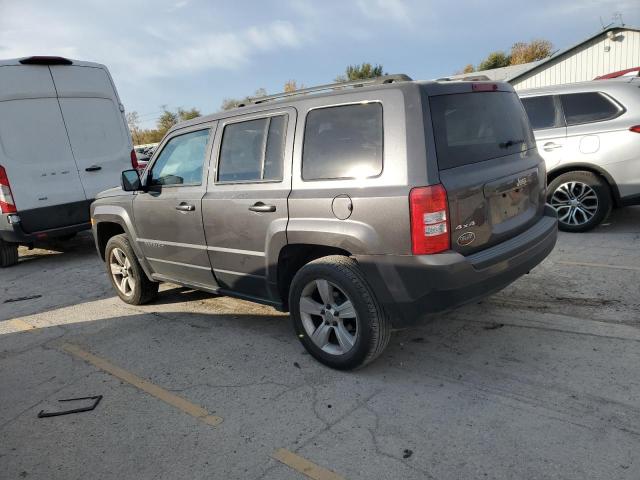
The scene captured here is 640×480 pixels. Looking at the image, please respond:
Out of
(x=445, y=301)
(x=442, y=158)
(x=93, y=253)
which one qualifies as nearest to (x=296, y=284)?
(x=445, y=301)

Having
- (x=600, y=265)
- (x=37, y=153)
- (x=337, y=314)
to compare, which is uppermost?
(x=37, y=153)

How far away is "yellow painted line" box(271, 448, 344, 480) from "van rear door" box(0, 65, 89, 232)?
20.7 ft

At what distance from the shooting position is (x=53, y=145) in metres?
7.49

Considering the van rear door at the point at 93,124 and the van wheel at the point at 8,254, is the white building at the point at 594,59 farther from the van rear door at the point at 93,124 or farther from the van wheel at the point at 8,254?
the van wheel at the point at 8,254

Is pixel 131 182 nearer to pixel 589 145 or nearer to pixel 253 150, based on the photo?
pixel 253 150

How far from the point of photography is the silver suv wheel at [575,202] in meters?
6.20

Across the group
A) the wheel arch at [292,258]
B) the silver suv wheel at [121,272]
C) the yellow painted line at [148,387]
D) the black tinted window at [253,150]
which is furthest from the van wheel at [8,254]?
the wheel arch at [292,258]

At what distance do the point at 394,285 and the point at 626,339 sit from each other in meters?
1.82

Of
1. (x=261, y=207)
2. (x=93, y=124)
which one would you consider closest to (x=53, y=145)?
(x=93, y=124)

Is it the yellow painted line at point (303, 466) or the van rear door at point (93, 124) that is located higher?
the van rear door at point (93, 124)

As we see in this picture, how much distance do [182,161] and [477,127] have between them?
2.61 m

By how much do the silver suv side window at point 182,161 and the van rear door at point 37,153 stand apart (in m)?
3.58

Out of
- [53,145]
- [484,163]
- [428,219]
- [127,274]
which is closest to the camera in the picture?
[428,219]

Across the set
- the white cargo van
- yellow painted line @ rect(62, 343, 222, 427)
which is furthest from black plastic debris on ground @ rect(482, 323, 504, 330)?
the white cargo van
